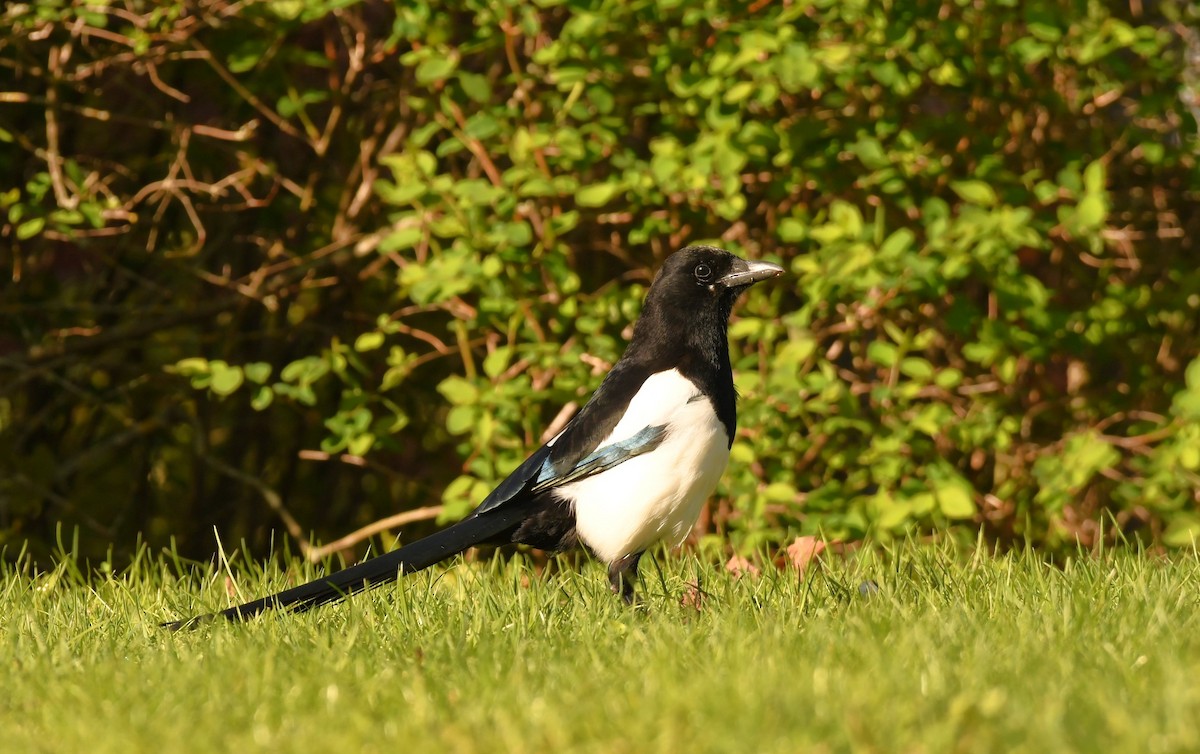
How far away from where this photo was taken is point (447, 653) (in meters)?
3.25

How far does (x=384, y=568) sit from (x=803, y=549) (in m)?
1.61

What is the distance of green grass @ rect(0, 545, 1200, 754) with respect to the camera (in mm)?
2527

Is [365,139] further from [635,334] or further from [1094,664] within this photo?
[1094,664]

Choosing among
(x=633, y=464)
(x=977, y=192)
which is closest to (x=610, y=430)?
(x=633, y=464)

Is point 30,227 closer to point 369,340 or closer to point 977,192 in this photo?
point 369,340

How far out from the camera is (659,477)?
13.3 ft

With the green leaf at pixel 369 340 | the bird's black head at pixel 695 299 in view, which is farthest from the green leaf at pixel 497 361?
the bird's black head at pixel 695 299

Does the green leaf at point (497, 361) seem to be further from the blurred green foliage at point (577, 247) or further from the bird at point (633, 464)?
the bird at point (633, 464)

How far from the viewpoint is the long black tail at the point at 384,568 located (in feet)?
12.7

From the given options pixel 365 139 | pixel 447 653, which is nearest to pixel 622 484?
pixel 447 653

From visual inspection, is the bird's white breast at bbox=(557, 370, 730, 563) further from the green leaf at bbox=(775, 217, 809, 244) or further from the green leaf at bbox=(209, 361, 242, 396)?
the green leaf at bbox=(209, 361, 242, 396)

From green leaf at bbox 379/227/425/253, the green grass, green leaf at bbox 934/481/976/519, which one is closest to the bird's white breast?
the green grass

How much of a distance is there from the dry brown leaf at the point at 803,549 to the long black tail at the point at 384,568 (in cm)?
105

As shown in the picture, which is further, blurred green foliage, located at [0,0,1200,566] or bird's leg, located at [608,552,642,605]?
blurred green foliage, located at [0,0,1200,566]
